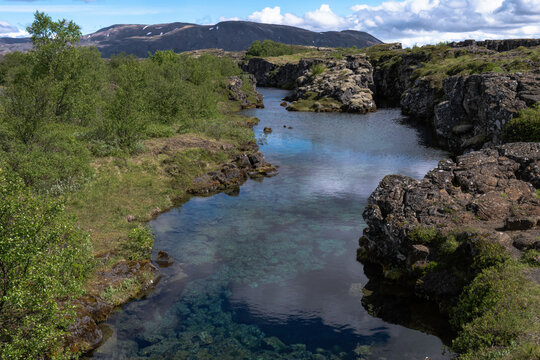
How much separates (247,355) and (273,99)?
154 metres

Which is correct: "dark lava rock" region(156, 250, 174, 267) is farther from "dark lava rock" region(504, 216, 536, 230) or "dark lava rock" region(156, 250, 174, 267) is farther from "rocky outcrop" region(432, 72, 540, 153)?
"rocky outcrop" region(432, 72, 540, 153)

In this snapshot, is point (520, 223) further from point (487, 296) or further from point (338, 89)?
point (338, 89)

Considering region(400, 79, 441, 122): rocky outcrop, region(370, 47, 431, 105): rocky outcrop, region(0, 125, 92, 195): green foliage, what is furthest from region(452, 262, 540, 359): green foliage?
region(370, 47, 431, 105): rocky outcrop

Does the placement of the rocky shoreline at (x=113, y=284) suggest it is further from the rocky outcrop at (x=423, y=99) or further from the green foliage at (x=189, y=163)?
the rocky outcrop at (x=423, y=99)

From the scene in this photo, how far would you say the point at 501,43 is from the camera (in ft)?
571

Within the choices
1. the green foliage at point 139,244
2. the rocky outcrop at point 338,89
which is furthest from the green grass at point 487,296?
the rocky outcrop at point 338,89

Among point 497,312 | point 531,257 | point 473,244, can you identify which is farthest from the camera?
point 473,244

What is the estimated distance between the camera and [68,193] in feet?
135

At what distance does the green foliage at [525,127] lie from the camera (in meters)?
49.7

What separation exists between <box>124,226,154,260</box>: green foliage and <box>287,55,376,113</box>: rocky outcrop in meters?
99.7

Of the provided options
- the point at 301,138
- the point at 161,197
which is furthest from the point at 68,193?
the point at 301,138

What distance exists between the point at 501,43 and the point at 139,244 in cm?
19353

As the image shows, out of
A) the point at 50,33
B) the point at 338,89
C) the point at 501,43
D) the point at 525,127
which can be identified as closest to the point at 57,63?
the point at 50,33

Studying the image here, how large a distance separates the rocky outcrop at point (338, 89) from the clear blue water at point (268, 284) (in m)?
72.4
